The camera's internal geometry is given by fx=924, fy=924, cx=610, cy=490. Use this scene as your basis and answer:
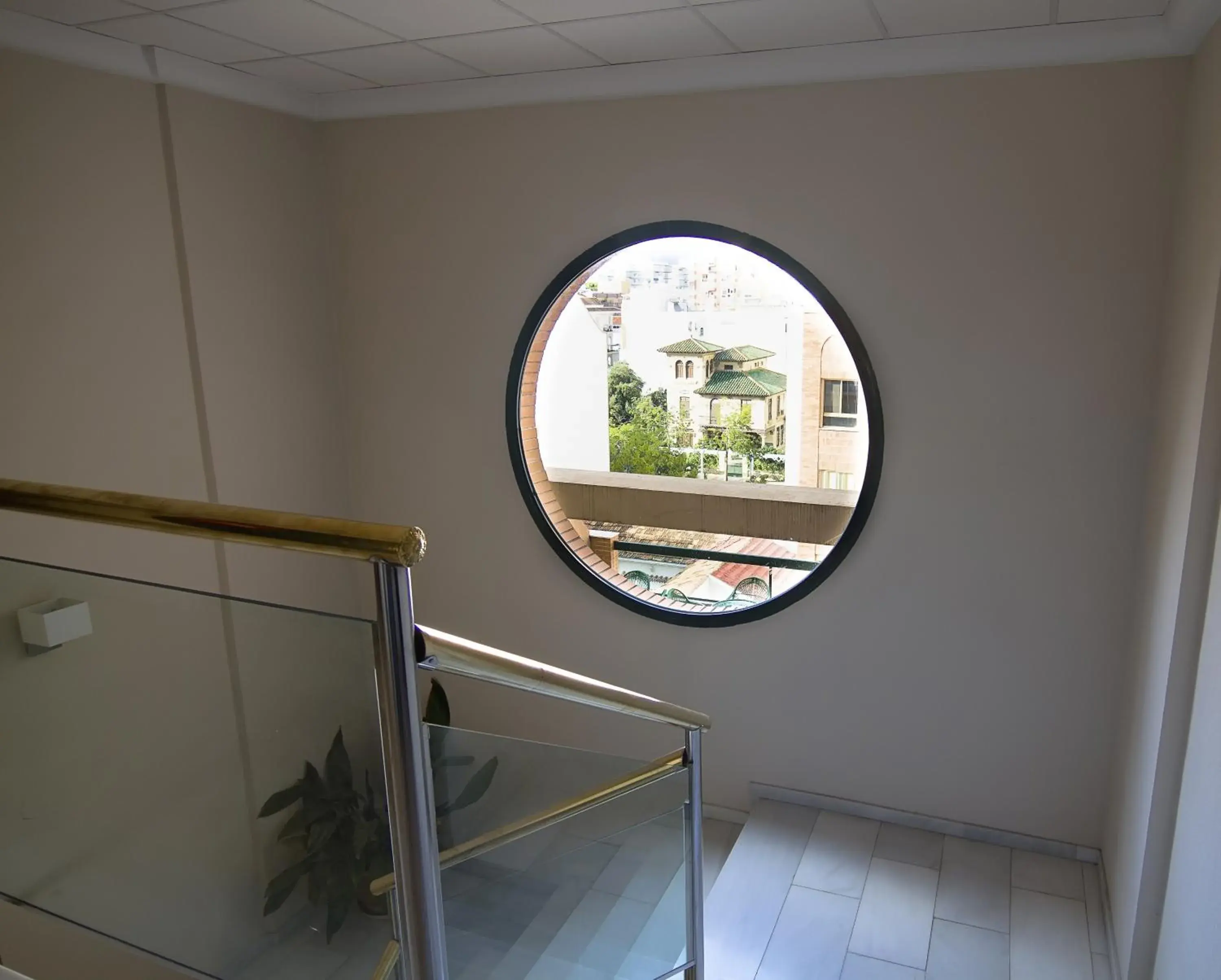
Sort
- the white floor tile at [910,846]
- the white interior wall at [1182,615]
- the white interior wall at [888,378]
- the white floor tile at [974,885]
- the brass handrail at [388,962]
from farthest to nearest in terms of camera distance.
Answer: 1. the white floor tile at [910,846]
2. the white floor tile at [974,885]
3. the white interior wall at [888,378]
4. the white interior wall at [1182,615]
5. the brass handrail at [388,962]

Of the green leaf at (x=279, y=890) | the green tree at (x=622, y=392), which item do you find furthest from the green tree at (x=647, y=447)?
the green leaf at (x=279, y=890)

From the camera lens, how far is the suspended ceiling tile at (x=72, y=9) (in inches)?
85.0

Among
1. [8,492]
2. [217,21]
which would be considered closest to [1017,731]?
[8,492]

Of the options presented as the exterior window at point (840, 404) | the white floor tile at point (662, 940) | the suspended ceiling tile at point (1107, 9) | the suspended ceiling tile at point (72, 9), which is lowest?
the white floor tile at point (662, 940)

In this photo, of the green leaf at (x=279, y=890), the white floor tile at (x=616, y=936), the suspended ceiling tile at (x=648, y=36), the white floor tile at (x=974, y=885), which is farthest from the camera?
the white floor tile at (x=974, y=885)

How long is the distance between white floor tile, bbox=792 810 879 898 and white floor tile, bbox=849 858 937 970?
39 millimetres

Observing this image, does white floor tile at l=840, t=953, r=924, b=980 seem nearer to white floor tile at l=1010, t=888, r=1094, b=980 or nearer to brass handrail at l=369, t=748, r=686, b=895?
white floor tile at l=1010, t=888, r=1094, b=980

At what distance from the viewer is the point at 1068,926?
261 centimetres

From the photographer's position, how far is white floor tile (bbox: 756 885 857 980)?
98.9 inches

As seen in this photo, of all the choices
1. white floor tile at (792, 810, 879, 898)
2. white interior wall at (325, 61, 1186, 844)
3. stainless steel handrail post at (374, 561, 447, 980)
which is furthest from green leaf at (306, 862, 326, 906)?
white interior wall at (325, 61, 1186, 844)

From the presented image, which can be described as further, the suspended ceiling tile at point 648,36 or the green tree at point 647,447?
the green tree at point 647,447

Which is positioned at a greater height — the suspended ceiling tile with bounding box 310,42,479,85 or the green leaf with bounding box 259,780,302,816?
the suspended ceiling tile with bounding box 310,42,479,85

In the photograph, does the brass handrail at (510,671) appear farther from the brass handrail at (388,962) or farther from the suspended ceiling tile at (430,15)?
the suspended ceiling tile at (430,15)

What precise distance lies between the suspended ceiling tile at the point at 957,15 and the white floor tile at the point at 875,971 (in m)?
2.45
